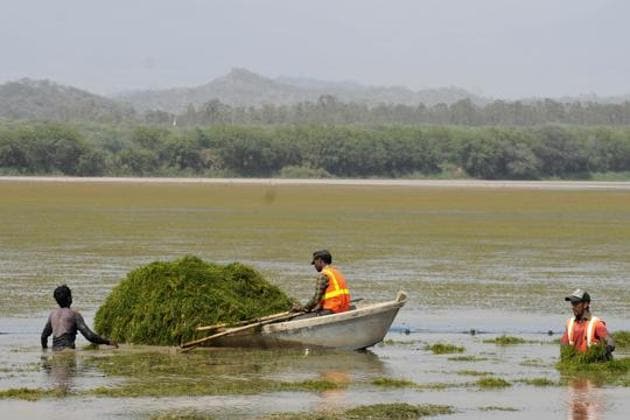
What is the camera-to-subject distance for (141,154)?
120250 millimetres

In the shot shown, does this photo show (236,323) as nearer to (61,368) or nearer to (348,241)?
(61,368)

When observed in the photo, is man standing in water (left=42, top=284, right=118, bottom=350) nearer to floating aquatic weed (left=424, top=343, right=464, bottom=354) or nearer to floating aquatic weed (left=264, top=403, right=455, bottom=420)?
floating aquatic weed (left=424, top=343, right=464, bottom=354)

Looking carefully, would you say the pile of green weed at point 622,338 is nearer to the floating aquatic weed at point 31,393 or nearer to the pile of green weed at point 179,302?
the pile of green weed at point 179,302

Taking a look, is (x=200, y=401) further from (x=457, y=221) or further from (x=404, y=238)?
(x=457, y=221)

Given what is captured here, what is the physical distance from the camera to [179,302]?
21.5 metres

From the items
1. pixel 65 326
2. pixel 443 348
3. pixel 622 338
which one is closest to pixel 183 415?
pixel 65 326

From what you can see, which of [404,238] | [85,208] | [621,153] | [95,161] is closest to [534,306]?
[404,238]

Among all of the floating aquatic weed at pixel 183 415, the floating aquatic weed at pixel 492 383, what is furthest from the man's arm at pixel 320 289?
the floating aquatic weed at pixel 183 415

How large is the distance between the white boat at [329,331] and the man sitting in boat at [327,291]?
0.32 meters

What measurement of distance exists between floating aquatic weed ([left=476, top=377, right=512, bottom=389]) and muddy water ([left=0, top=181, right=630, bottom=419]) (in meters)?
0.14

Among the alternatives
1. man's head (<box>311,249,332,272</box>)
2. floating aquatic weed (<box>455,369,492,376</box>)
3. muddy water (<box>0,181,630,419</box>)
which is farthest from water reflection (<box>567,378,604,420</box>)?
man's head (<box>311,249,332,272</box>)

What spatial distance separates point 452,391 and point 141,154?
104 m

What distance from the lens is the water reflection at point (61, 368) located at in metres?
17.7

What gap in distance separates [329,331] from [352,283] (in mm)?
10562
